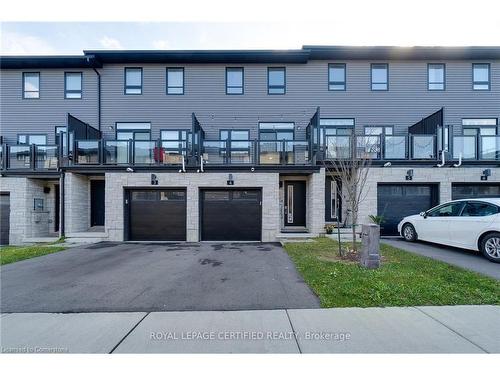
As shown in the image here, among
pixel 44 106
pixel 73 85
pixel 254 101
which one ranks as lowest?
pixel 44 106

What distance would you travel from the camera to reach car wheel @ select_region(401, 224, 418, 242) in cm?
938

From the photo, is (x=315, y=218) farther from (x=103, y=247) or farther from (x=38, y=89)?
(x=38, y=89)

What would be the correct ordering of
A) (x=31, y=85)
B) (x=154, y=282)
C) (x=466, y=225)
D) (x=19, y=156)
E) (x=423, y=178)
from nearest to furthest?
(x=154, y=282)
(x=466, y=225)
(x=423, y=178)
(x=19, y=156)
(x=31, y=85)

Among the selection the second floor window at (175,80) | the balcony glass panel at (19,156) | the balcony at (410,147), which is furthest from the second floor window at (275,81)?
the balcony glass panel at (19,156)

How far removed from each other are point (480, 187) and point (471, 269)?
801 centimetres

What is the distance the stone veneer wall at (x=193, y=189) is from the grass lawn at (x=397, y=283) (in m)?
4.39

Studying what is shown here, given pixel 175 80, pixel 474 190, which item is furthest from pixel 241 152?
pixel 474 190

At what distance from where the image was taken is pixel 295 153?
11.3 m

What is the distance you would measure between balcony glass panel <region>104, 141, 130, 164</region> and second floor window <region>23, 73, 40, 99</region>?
277 inches

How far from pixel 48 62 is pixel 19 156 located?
19.0 ft

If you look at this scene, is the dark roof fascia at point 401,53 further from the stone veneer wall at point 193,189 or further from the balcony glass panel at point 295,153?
the stone veneer wall at point 193,189

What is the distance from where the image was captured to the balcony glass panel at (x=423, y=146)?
1132 centimetres

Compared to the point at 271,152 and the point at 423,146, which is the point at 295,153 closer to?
the point at 271,152

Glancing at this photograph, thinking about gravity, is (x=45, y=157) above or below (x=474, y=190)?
above
